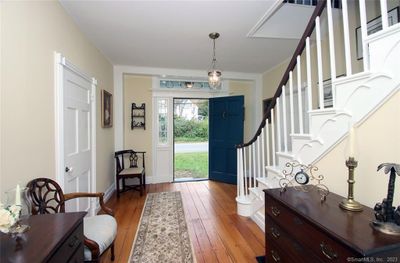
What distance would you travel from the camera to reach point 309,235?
1.11 m

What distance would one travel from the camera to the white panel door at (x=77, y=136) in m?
2.17

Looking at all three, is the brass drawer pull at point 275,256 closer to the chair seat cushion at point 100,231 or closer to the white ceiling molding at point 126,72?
the chair seat cushion at point 100,231

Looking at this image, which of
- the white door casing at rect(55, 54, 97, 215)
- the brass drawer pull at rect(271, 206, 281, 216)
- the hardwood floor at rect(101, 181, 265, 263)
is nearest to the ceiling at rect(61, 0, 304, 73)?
the white door casing at rect(55, 54, 97, 215)

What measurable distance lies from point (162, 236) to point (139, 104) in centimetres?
296

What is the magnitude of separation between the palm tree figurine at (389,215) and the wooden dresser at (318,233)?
4 centimetres

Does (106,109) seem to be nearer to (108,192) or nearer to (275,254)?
(108,192)

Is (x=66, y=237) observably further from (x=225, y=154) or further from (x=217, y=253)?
(x=225, y=154)

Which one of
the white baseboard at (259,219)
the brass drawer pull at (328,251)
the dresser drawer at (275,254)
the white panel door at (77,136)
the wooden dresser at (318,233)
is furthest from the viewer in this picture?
the white baseboard at (259,219)

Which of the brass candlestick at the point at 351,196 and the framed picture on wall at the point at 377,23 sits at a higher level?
the framed picture on wall at the point at 377,23

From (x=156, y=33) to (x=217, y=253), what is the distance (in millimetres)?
2837

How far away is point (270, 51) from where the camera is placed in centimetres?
347

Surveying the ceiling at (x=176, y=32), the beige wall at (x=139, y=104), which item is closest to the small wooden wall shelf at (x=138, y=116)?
the beige wall at (x=139, y=104)

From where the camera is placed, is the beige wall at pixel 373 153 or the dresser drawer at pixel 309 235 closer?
the dresser drawer at pixel 309 235

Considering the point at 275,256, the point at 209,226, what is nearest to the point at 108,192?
the point at 209,226
